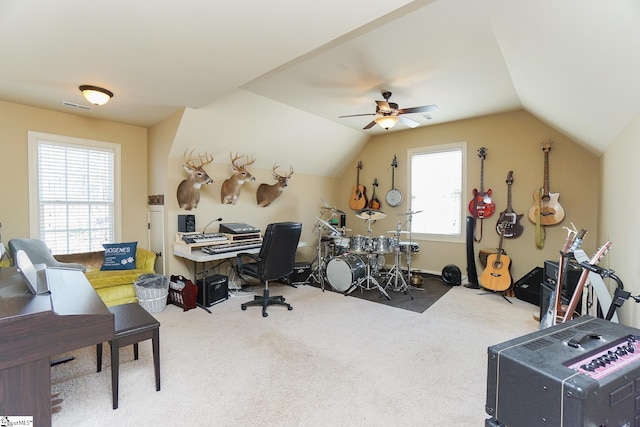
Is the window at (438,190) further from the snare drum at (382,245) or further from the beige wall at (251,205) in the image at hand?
the beige wall at (251,205)

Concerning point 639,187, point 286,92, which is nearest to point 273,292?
point 286,92

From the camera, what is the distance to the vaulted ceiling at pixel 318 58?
67.9 inches

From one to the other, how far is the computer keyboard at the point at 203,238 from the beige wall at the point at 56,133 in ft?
3.45

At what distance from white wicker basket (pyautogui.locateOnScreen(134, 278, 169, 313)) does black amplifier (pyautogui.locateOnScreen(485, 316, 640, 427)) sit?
3542mm

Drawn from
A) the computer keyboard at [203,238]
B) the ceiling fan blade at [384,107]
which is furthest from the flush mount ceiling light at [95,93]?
the ceiling fan blade at [384,107]

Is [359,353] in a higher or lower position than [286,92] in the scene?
lower

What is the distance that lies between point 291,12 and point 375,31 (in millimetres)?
928

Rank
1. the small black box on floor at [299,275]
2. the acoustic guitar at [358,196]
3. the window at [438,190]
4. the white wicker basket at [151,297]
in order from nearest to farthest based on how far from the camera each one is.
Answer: the white wicker basket at [151,297]
the small black box on floor at [299,275]
the window at [438,190]
the acoustic guitar at [358,196]

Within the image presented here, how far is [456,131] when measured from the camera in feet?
16.4

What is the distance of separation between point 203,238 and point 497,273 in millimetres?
4174

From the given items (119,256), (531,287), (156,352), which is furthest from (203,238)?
(531,287)

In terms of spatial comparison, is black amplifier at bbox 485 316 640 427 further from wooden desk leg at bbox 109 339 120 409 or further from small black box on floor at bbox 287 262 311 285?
small black box on floor at bbox 287 262 311 285

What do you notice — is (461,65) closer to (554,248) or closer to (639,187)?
(639,187)

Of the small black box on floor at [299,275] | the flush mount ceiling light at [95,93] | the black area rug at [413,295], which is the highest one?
the flush mount ceiling light at [95,93]
